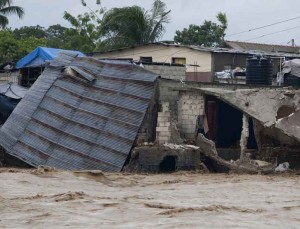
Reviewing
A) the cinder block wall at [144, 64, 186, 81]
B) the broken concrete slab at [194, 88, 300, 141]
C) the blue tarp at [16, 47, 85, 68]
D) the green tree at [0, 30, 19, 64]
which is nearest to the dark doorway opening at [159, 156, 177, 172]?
the broken concrete slab at [194, 88, 300, 141]

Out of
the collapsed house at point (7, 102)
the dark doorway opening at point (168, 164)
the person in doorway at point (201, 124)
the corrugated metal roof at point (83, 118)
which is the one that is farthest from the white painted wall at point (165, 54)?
the dark doorway opening at point (168, 164)

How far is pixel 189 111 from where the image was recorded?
1588 cm

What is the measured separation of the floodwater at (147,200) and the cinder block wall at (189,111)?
1.56 metres

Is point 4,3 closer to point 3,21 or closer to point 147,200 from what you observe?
point 3,21

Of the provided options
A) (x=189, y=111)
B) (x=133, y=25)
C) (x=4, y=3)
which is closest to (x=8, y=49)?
(x=4, y=3)

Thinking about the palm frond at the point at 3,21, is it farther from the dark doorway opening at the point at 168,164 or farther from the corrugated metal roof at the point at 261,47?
the dark doorway opening at the point at 168,164

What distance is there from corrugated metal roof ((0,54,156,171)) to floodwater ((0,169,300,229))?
1.28m

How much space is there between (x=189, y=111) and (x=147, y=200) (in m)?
5.69

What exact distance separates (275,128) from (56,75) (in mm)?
5768

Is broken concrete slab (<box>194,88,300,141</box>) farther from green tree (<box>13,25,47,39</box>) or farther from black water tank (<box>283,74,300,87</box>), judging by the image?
green tree (<box>13,25,47,39</box>)

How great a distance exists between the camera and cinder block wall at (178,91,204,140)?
15.8m

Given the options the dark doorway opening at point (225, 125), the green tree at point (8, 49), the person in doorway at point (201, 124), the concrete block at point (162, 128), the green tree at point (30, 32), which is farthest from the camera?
the green tree at point (30, 32)

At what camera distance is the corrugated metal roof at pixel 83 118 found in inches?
599

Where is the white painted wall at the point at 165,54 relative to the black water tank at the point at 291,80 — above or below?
above
